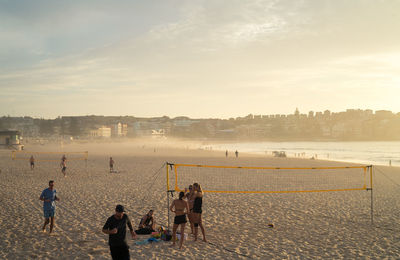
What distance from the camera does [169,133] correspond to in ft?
650

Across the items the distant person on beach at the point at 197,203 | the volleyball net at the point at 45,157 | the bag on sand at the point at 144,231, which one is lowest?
the volleyball net at the point at 45,157

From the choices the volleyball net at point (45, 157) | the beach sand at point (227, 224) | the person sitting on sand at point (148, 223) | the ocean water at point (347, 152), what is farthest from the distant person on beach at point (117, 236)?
the ocean water at point (347, 152)

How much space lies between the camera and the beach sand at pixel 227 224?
736 centimetres

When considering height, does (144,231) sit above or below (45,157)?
above

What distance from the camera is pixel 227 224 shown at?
9.77 metres

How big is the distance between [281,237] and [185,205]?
3105mm

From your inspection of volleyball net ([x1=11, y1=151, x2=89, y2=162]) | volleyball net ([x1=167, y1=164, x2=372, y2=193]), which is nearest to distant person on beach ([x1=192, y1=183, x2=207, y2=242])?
volleyball net ([x1=167, y1=164, x2=372, y2=193])

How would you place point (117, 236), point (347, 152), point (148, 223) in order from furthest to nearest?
1. point (347, 152)
2. point (148, 223)
3. point (117, 236)

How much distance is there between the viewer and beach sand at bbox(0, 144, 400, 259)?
7359mm

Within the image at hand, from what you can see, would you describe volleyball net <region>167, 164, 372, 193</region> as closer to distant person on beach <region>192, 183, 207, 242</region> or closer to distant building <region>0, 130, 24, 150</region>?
distant person on beach <region>192, 183, 207, 242</region>

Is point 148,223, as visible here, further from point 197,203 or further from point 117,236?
point 117,236

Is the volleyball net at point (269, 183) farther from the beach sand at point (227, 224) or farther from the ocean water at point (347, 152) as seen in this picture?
the ocean water at point (347, 152)

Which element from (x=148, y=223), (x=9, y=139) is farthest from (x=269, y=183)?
(x=9, y=139)

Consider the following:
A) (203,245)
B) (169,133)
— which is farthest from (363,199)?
(169,133)
